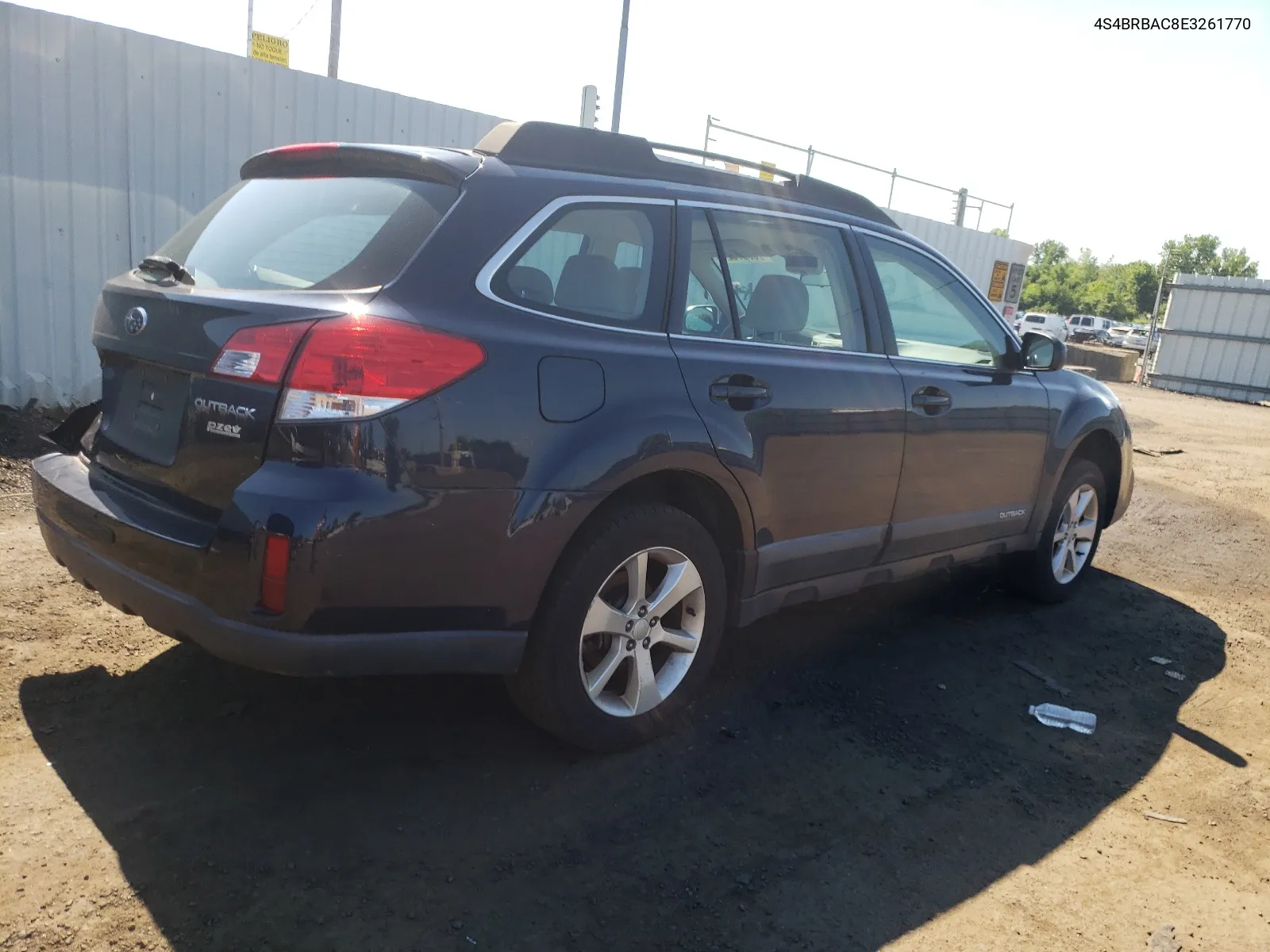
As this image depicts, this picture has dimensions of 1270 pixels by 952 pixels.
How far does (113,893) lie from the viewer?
2.33 meters

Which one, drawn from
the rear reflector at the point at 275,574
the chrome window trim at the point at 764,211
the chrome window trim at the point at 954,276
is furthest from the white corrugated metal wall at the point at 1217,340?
the rear reflector at the point at 275,574

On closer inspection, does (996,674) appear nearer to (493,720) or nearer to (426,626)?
(493,720)

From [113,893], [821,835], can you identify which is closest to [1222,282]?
[821,835]

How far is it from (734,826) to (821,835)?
0.84 ft

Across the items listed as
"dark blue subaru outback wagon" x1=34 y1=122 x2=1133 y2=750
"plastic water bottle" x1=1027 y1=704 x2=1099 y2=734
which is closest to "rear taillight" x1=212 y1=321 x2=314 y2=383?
"dark blue subaru outback wagon" x1=34 y1=122 x2=1133 y2=750

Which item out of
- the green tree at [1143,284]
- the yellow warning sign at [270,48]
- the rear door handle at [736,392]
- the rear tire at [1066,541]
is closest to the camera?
the rear door handle at [736,392]

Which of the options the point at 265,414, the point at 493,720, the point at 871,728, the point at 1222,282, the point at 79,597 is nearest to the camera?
the point at 265,414

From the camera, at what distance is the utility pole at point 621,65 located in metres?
13.1

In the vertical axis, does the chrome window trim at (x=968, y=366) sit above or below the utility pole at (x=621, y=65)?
below

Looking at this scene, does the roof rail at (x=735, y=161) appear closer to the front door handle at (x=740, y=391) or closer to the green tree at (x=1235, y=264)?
the front door handle at (x=740, y=391)

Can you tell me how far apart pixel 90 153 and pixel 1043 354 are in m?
6.14

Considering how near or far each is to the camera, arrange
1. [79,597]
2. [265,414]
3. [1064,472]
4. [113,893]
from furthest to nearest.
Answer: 1. [1064,472]
2. [79,597]
3. [265,414]
4. [113,893]

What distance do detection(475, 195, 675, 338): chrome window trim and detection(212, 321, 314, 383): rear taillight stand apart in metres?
0.49

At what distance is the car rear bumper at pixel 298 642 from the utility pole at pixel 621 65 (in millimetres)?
11390
